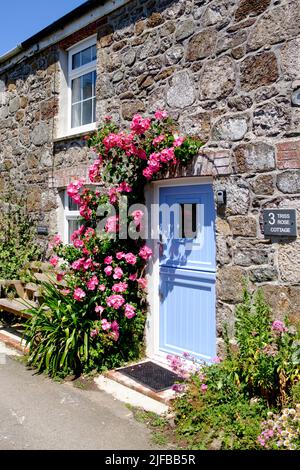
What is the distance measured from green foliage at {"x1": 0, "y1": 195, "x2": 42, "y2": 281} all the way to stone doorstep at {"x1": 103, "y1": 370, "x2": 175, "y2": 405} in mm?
2949

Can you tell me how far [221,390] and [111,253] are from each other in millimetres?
2369

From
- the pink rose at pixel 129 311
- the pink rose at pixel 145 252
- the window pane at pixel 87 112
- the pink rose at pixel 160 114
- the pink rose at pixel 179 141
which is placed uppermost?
the window pane at pixel 87 112

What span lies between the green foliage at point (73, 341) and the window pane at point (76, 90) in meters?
3.68

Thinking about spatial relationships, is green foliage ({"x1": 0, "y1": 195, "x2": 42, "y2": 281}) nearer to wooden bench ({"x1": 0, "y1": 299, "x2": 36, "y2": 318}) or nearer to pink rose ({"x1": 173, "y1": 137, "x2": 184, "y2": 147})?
wooden bench ({"x1": 0, "y1": 299, "x2": 36, "y2": 318})

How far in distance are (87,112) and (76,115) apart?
353mm

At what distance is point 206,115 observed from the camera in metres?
4.79

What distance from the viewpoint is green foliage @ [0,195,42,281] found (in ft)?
24.8

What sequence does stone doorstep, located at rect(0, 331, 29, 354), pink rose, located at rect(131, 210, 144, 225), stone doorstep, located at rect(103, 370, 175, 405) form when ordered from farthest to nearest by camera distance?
stone doorstep, located at rect(0, 331, 29, 354) < pink rose, located at rect(131, 210, 144, 225) < stone doorstep, located at rect(103, 370, 175, 405)

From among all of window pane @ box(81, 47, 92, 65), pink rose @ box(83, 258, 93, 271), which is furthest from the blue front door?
window pane @ box(81, 47, 92, 65)

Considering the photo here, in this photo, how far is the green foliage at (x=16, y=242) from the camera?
7.56 meters

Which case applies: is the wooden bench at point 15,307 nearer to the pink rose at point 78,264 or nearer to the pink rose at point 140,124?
the pink rose at point 78,264

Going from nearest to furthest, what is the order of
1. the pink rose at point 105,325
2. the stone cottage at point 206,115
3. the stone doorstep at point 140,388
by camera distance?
the stone cottage at point 206,115 < the stone doorstep at point 140,388 < the pink rose at point 105,325

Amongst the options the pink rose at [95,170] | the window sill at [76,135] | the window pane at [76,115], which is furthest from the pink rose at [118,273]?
the window pane at [76,115]

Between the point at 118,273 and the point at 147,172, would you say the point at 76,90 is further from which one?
the point at 118,273
